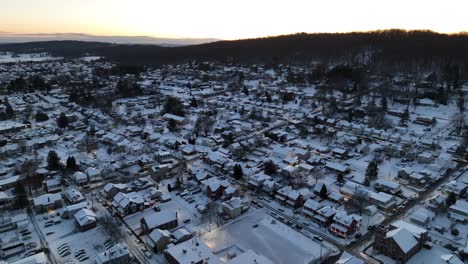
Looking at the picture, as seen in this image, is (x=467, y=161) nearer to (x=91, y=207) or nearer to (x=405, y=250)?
(x=405, y=250)

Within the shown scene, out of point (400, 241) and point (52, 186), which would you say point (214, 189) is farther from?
point (52, 186)

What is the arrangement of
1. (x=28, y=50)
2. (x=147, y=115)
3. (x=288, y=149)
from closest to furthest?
(x=288, y=149), (x=147, y=115), (x=28, y=50)

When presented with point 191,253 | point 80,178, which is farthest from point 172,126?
point 191,253

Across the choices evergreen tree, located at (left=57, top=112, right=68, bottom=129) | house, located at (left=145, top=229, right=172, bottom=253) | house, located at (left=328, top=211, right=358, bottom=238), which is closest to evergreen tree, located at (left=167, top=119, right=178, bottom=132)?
evergreen tree, located at (left=57, top=112, right=68, bottom=129)

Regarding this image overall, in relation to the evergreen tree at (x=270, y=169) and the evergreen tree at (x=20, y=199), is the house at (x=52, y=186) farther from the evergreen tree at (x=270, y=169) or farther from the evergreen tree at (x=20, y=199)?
the evergreen tree at (x=270, y=169)

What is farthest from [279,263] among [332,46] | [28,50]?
[28,50]
